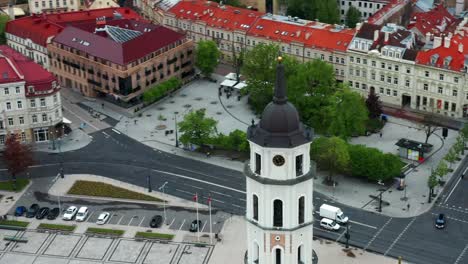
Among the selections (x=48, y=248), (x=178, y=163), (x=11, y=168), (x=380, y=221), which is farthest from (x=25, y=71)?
(x=380, y=221)

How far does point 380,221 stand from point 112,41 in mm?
87159

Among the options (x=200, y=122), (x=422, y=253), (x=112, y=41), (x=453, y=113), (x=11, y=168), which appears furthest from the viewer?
(x=112, y=41)

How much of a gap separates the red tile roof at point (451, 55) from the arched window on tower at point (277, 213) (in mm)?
114956

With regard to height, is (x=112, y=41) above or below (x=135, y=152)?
above

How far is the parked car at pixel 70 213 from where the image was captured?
146 metres

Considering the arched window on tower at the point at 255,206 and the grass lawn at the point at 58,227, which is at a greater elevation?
the arched window on tower at the point at 255,206

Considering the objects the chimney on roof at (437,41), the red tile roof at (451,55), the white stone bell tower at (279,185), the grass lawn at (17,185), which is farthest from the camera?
the chimney on roof at (437,41)

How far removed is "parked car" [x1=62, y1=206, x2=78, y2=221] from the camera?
146000 mm

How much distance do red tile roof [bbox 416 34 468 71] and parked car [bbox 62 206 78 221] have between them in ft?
285

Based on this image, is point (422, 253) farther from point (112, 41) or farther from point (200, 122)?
point (112, 41)

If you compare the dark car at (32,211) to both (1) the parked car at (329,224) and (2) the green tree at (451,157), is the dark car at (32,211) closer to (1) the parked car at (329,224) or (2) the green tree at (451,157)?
(1) the parked car at (329,224)

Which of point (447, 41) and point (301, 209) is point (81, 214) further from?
point (447, 41)

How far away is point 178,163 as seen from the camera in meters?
166

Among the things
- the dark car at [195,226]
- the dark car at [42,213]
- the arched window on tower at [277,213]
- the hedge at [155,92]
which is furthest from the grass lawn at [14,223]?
the arched window on tower at [277,213]
